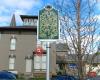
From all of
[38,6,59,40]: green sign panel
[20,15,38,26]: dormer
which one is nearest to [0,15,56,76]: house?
[20,15,38,26]: dormer

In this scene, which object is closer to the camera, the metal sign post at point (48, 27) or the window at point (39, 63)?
the metal sign post at point (48, 27)

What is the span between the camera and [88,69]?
10820mm

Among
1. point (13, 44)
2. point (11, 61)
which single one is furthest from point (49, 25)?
point (13, 44)

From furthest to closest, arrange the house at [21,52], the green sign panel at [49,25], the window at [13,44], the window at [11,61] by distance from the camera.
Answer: the window at [13,44]
the window at [11,61]
the house at [21,52]
the green sign panel at [49,25]

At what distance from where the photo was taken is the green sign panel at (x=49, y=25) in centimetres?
804

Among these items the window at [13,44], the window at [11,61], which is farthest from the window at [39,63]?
the window at [13,44]

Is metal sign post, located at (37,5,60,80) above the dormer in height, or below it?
below

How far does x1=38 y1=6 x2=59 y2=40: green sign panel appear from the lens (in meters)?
8.04

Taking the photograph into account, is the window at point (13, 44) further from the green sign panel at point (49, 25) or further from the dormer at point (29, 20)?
the green sign panel at point (49, 25)

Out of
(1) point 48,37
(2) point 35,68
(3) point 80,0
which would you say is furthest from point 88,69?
(2) point 35,68

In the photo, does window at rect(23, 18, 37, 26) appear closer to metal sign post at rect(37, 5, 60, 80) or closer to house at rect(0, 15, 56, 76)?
house at rect(0, 15, 56, 76)

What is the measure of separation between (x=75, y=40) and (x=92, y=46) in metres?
0.58

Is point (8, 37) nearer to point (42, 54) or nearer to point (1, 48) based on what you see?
point (1, 48)

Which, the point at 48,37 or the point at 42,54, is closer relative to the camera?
the point at 48,37
